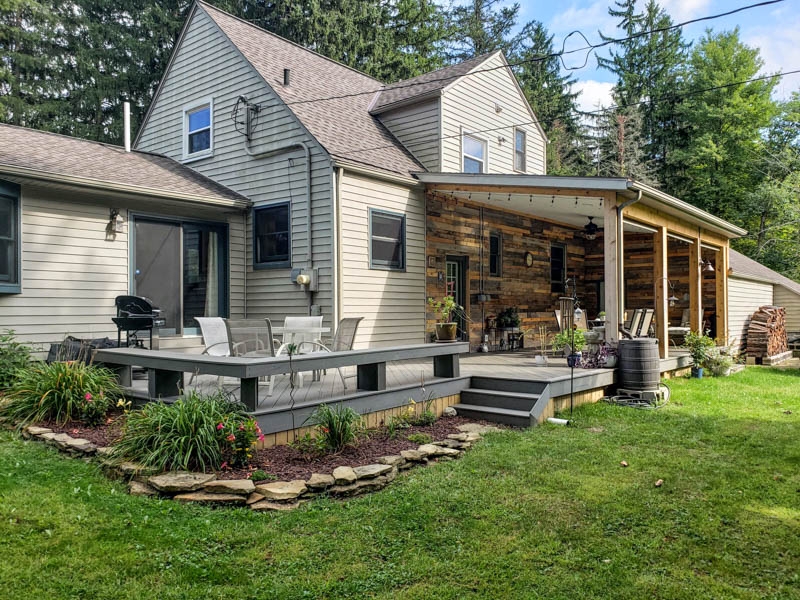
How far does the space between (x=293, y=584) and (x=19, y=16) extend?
21.8m

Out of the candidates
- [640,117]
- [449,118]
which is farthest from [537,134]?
[640,117]

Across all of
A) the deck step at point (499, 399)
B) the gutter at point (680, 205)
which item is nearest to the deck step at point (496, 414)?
the deck step at point (499, 399)

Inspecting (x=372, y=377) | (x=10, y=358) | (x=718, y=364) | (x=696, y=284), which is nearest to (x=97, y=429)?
(x=10, y=358)

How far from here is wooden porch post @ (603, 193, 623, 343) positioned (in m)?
7.81

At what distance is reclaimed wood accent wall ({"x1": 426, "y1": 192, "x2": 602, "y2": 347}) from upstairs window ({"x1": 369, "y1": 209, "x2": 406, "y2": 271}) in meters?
0.69

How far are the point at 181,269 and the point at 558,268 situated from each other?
883cm

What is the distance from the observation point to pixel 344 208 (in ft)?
28.6

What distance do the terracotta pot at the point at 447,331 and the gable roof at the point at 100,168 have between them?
3909 millimetres

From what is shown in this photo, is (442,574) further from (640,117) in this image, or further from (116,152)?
(640,117)

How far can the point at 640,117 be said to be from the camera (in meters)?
25.6

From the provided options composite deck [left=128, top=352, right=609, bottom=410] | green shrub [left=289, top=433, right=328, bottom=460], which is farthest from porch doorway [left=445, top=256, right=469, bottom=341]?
green shrub [left=289, top=433, right=328, bottom=460]

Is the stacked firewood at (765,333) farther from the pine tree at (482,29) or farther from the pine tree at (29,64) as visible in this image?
the pine tree at (29,64)

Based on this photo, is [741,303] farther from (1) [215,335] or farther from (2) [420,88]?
(1) [215,335]

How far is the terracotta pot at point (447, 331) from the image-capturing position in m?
9.17
